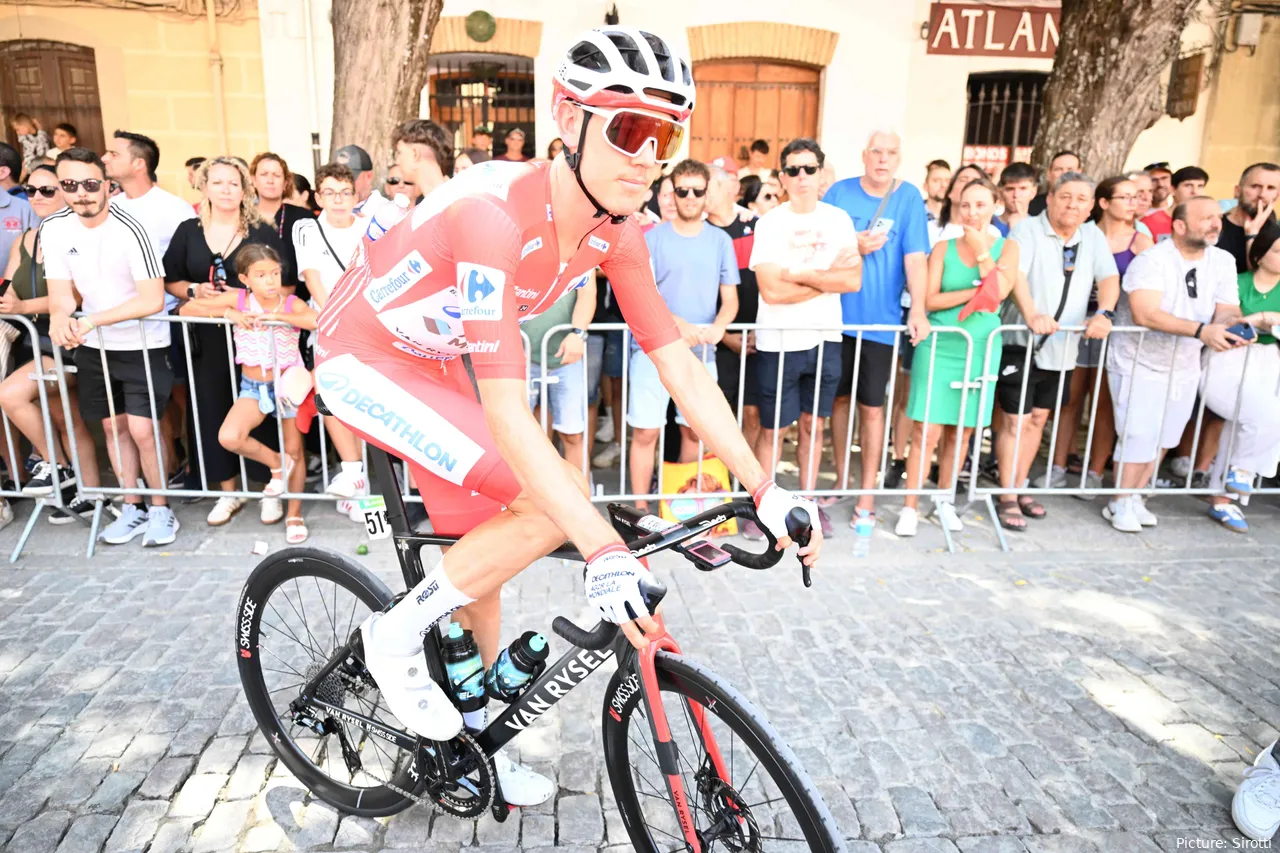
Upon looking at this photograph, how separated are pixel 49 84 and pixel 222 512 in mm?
9649

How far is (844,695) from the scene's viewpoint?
3725mm

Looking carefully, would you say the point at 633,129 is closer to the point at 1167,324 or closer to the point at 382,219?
the point at 382,219

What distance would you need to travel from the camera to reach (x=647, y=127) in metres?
2.06

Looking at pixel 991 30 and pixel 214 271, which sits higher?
pixel 991 30

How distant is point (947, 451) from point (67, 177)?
5.47 metres

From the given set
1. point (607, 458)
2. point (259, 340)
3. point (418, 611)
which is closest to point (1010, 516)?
point (607, 458)

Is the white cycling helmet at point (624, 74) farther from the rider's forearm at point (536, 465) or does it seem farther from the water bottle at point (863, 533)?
the water bottle at point (863, 533)

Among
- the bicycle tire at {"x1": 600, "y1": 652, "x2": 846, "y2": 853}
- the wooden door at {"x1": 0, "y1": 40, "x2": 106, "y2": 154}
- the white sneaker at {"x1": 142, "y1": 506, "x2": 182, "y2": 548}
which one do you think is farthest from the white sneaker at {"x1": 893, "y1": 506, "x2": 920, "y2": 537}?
the wooden door at {"x1": 0, "y1": 40, "x2": 106, "y2": 154}

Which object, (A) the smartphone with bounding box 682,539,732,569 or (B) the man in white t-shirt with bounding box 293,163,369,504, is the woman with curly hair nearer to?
(B) the man in white t-shirt with bounding box 293,163,369,504

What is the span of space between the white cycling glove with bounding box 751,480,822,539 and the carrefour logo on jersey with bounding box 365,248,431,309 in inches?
41.3

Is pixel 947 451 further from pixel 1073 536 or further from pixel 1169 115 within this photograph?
pixel 1169 115

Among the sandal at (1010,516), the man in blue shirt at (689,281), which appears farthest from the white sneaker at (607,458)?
the sandal at (1010,516)

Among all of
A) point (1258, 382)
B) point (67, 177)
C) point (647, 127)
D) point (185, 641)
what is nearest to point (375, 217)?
point (67, 177)

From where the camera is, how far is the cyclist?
2025mm
